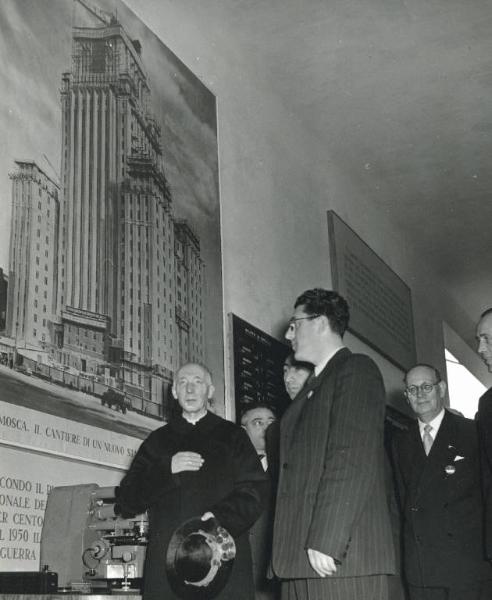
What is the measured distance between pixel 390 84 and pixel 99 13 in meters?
3.54

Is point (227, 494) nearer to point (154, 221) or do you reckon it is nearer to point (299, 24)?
point (154, 221)

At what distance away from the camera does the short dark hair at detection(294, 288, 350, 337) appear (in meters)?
3.37

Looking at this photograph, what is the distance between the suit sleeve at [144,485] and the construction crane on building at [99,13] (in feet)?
8.70

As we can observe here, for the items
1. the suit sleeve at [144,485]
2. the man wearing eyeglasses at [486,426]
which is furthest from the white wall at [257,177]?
the suit sleeve at [144,485]

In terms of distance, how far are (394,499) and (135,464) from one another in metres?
1.74

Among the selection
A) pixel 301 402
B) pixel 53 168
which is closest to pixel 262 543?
pixel 301 402

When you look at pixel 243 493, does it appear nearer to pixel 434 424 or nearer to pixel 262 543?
pixel 262 543

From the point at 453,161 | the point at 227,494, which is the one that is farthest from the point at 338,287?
the point at 227,494

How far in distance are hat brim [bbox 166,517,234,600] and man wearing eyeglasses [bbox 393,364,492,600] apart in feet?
4.91

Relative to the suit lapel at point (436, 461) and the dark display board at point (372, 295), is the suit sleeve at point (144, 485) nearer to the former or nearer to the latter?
the suit lapel at point (436, 461)

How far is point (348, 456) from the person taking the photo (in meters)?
2.93

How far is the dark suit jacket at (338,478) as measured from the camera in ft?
9.41

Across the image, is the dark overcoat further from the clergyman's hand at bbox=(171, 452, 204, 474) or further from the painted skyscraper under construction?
the painted skyscraper under construction

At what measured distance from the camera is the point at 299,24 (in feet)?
22.2
